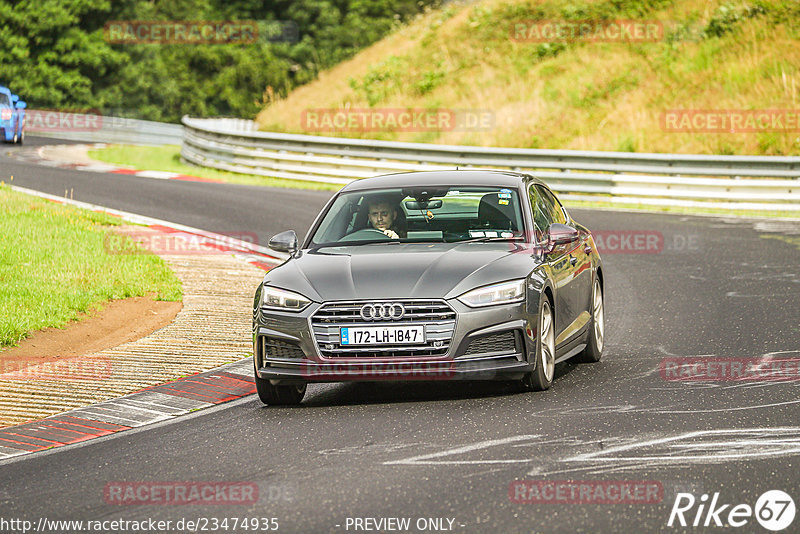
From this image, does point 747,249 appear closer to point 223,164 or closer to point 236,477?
point 236,477

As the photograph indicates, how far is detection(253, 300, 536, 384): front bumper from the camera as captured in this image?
8.09m

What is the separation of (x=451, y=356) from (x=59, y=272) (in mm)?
7133

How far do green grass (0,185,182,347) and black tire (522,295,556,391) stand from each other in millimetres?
4913

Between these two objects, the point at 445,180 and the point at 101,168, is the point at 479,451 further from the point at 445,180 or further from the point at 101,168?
the point at 101,168

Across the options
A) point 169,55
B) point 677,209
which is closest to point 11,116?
point 677,209

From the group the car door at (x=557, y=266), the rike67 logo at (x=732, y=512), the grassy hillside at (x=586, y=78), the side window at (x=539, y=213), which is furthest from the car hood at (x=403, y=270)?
the grassy hillside at (x=586, y=78)

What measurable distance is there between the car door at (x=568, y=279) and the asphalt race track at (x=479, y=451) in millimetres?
404

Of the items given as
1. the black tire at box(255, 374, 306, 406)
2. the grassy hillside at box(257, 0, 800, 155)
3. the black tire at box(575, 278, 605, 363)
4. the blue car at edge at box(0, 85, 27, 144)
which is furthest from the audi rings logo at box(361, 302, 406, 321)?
the blue car at edge at box(0, 85, 27, 144)

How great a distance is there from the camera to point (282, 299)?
27.7 ft

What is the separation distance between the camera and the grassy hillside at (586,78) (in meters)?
31.5

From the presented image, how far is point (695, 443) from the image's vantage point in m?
6.93

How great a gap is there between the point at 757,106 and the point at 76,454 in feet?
86.0

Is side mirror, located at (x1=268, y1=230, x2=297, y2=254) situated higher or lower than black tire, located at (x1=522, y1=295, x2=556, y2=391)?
higher

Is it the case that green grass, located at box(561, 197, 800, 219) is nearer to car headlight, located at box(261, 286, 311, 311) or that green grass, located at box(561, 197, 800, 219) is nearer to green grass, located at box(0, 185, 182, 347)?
green grass, located at box(0, 185, 182, 347)
